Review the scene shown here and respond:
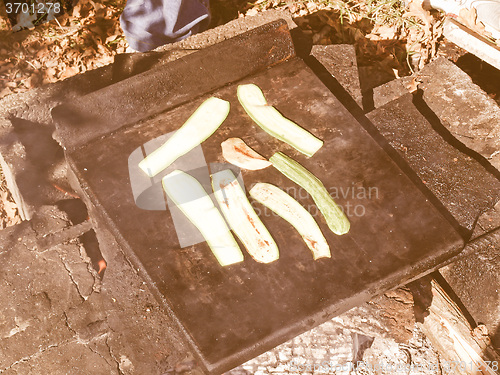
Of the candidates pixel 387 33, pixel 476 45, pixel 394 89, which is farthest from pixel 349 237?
pixel 387 33

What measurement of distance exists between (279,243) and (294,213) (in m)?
0.23

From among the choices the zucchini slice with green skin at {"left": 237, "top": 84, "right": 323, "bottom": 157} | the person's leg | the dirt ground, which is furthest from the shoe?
the person's leg

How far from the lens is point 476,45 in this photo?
4.38 meters

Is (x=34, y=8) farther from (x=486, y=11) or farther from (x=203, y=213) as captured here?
Result: (x=486, y=11)

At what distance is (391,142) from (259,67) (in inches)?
47.7

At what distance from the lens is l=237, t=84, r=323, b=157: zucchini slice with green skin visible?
3.11 m

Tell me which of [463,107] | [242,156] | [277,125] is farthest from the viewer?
[463,107]

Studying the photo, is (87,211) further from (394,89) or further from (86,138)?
(394,89)

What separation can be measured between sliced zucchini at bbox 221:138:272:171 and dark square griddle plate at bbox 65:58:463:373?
47 mm

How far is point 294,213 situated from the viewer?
2865mm

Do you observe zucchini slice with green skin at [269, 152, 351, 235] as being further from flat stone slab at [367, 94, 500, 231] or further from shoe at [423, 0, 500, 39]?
shoe at [423, 0, 500, 39]

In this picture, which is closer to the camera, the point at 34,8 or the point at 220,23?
the point at 220,23

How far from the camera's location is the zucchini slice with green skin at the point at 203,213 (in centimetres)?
276

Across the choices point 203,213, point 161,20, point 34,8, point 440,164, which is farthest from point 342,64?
point 34,8
